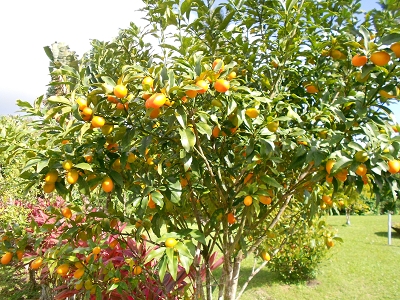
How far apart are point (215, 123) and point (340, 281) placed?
5.13m

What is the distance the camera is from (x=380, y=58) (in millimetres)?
1037

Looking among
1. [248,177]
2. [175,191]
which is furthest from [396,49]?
[175,191]

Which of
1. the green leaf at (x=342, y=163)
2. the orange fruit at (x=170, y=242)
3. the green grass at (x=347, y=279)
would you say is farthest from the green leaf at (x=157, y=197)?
the green grass at (x=347, y=279)

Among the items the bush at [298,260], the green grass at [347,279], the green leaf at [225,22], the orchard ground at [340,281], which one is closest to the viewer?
the green leaf at [225,22]

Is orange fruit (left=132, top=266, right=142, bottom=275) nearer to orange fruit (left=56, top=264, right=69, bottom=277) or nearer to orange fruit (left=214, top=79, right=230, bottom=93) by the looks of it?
orange fruit (left=56, top=264, right=69, bottom=277)

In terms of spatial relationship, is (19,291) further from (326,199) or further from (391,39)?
(391,39)

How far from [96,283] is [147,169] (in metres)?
0.80

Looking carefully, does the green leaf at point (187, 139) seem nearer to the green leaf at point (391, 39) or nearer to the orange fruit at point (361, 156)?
the orange fruit at point (361, 156)

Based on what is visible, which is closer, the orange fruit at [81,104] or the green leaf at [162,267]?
the green leaf at [162,267]

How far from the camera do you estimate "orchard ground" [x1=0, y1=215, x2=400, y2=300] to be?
4.47 metres

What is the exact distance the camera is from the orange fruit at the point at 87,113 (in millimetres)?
1119

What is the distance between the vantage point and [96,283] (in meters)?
1.81

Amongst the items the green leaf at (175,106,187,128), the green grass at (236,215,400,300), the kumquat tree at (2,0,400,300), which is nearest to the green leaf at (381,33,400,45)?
the kumquat tree at (2,0,400,300)

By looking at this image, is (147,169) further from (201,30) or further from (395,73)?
(395,73)
